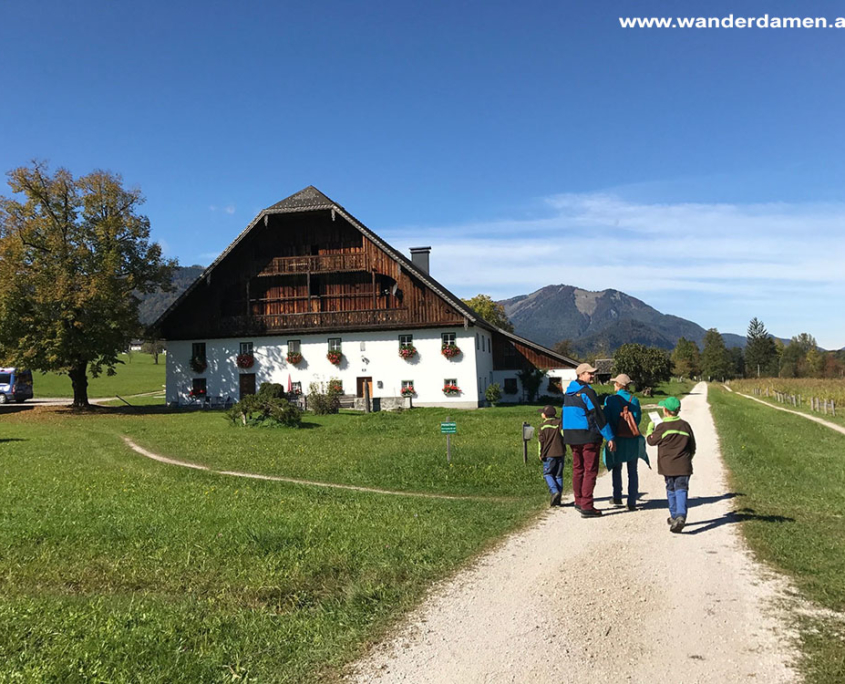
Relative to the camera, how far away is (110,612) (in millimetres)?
6109

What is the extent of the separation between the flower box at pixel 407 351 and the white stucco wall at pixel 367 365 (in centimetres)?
25

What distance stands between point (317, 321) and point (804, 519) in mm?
34451

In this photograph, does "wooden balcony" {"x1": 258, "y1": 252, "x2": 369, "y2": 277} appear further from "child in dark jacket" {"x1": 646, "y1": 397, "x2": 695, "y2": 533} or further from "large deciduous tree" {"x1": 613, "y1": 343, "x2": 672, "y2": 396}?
"child in dark jacket" {"x1": 646, "y1": 397, "x2": 695, "y2": 533}

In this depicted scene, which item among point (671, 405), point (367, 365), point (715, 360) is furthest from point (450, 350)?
point (715, 360)

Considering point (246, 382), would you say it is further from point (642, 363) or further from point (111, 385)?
point (111, 385)

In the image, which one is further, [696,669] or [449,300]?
[449,300]

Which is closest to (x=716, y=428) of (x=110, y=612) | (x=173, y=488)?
(x=173, y=488)

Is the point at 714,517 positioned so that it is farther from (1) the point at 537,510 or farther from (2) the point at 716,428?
(2) the point at 716,428

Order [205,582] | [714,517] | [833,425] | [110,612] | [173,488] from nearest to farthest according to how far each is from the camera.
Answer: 1. [110,612]
2. [205,582]
3. [714,517]
4. [173,488]
5. [833,425]

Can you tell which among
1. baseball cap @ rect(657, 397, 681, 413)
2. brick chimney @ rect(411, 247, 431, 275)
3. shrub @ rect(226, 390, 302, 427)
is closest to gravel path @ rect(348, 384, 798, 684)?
baseball cap @ rect(657, 397, 681, 413)

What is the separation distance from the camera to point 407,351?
4088cm

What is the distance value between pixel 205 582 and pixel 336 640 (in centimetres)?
234

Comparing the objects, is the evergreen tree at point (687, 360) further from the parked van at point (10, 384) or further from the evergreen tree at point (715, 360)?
the parked van at point (10, 384)

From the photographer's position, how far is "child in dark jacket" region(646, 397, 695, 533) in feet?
29.3
